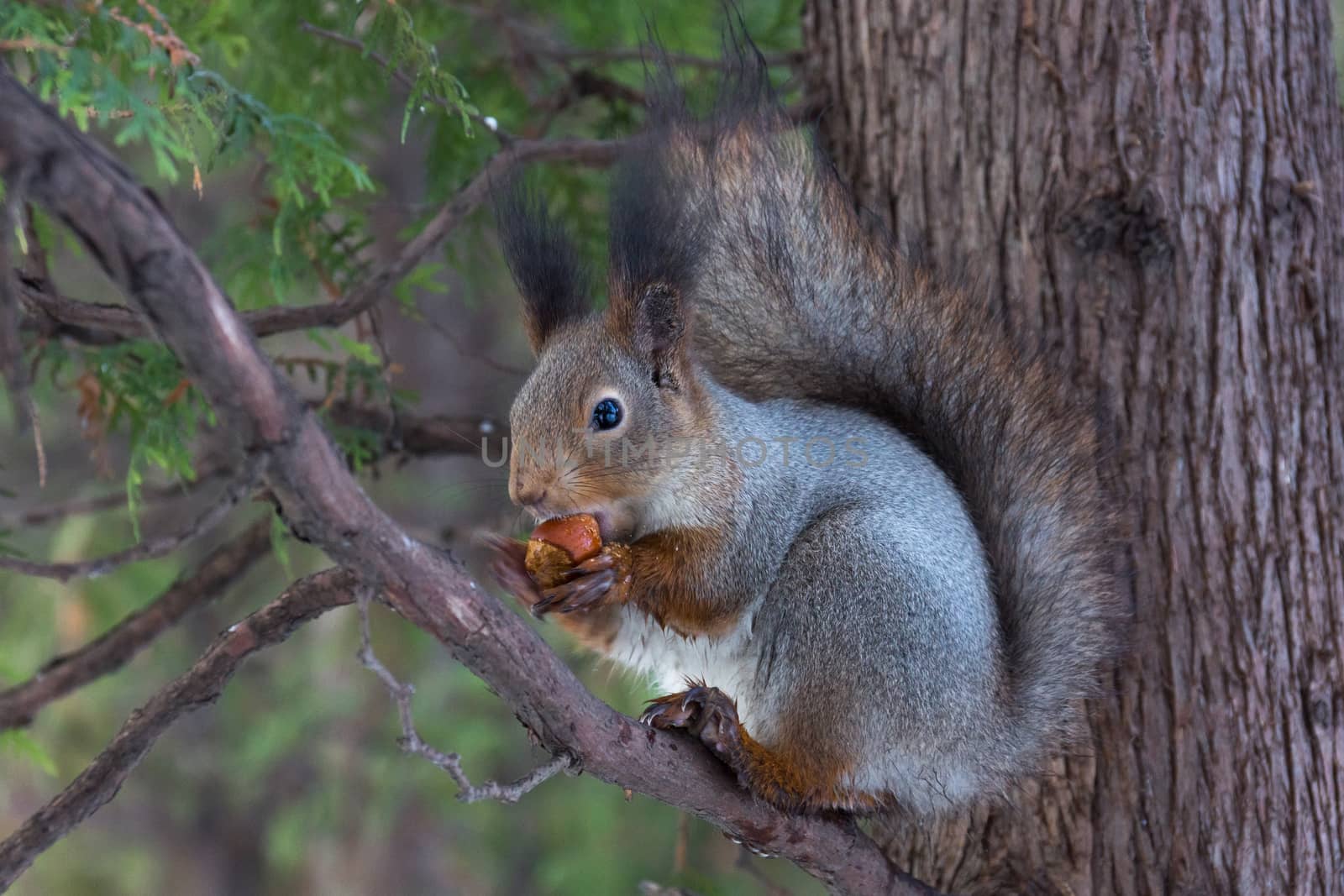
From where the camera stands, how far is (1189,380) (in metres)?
1.89

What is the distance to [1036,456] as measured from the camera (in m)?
1.88

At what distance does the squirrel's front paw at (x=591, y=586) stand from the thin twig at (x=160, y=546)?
62 cm

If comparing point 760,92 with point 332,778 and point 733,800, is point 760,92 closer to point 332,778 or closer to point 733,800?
point 733,800

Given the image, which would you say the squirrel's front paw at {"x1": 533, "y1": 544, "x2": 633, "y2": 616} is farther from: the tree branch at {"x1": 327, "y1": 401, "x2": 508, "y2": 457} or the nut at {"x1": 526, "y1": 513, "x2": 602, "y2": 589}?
the tree branch at {"x1": 327, "y1": 401, "x2": 508, "y2": 457}

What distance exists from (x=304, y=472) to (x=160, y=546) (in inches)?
8.2

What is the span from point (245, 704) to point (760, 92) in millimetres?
3976

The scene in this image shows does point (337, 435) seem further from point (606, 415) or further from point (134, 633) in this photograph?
point (606, 415)

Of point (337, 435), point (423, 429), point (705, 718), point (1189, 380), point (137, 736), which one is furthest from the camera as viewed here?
point (423, 429)

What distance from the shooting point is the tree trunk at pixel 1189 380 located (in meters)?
1.81

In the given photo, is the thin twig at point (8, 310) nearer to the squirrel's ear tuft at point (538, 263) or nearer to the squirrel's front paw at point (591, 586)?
the squirrel's front paw at point (591, 586)

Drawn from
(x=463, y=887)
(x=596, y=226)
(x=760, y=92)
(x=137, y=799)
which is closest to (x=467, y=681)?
(x=463, y=887)

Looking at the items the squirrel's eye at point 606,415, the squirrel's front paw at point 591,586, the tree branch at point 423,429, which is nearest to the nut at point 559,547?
the squirrel's front paw at point 591,586

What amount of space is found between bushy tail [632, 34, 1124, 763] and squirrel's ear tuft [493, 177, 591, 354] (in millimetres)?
227

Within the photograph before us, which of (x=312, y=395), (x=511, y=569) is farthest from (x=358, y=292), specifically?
(x=312, y=395)
